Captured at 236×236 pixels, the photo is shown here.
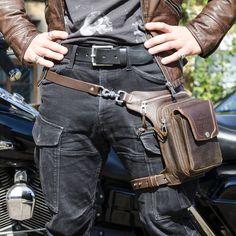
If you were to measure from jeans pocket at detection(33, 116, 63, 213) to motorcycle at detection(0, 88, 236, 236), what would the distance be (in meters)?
0.44

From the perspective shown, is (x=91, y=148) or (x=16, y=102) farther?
A: (x=16, y=102)

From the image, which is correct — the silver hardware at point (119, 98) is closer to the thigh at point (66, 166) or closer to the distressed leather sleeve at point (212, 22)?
the thigh at point (66, 166)

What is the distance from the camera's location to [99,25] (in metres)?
1.73

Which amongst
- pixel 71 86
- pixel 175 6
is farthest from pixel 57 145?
pixel 175 6

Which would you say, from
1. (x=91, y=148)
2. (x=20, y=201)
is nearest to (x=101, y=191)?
(x=20, y=201)

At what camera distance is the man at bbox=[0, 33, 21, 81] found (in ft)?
7.19

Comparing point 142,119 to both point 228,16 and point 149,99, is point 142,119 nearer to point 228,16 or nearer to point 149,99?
point 149,99

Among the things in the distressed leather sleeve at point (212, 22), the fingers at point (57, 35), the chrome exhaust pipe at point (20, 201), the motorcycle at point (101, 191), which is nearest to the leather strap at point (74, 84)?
the fingers at point (57, 35)

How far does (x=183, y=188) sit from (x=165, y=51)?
1.31 feet

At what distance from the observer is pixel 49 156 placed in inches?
72.1

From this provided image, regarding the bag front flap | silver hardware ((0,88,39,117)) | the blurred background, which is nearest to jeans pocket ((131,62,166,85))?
the bag front flap

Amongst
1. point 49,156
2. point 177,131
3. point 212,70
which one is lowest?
point 212,70

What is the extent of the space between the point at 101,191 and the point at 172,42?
83 centimetres

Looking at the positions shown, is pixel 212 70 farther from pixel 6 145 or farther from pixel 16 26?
pixel 16 26
